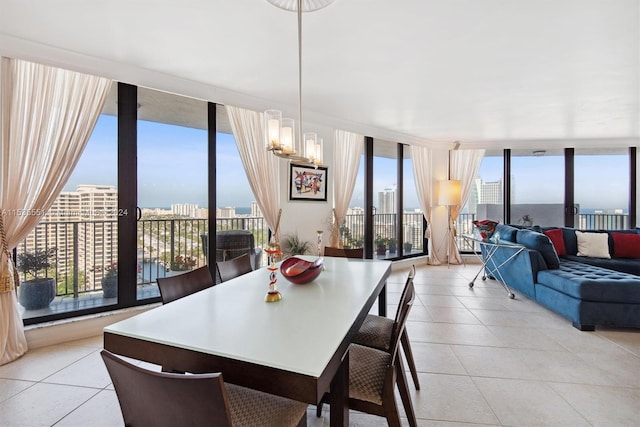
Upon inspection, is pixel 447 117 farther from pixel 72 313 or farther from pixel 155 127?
pixel 72 313

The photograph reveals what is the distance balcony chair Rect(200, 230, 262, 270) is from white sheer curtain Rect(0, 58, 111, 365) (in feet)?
4.93

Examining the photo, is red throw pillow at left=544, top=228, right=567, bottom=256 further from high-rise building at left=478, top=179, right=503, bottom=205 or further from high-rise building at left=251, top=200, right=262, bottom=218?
high-rise building at left=251, top=200, right=262, bottom=218

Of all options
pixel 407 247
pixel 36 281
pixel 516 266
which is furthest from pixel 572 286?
pixel 36 281

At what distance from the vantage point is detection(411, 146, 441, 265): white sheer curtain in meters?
5.82

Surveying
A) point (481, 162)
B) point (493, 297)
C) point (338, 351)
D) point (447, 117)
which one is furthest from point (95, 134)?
point (481, 162)

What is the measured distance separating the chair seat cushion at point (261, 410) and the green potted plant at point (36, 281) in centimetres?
262

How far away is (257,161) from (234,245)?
3.80 ft

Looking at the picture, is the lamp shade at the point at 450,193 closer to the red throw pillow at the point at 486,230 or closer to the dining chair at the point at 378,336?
the red throw pillow at the point at 486,230

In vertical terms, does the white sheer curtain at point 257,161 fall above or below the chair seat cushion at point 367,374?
above

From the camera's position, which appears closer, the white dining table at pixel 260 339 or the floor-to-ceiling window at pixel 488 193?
the white dining table at pixel 260 339

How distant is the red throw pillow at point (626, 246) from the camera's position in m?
4.30

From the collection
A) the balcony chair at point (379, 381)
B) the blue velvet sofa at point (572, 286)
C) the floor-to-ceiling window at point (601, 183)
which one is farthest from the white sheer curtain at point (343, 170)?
the floor-to-ceiling window at point (601, 183)

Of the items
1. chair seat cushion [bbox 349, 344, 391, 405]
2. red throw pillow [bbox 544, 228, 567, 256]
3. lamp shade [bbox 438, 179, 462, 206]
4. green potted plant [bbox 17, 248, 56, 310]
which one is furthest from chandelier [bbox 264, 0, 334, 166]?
red throw pillow [bbox 544, 228, 567, 256]

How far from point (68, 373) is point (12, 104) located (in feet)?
7.19
